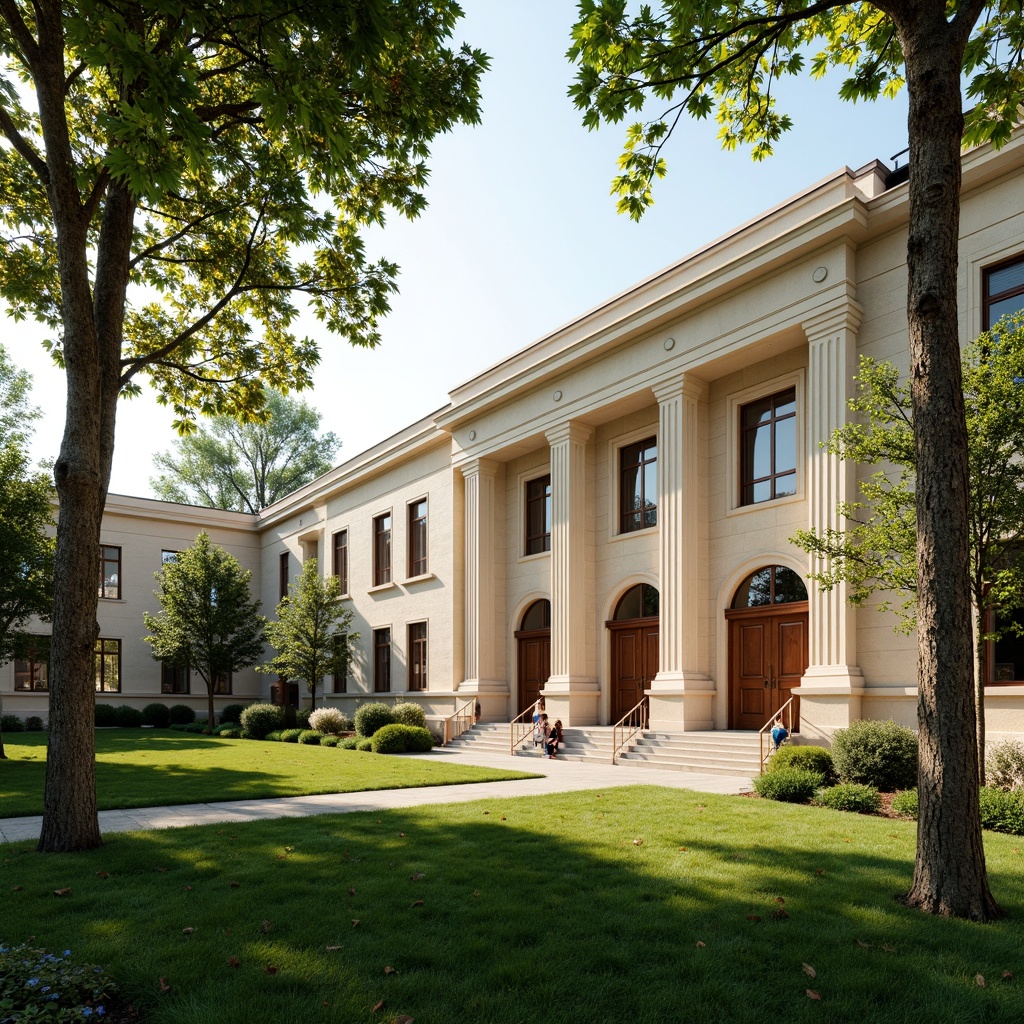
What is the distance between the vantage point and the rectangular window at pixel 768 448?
17969 mm

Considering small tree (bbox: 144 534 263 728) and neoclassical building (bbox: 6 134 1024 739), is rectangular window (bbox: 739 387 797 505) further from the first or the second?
small tree (bbox: 144 534 263 728)

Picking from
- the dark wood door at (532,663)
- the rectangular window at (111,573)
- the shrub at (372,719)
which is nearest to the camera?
the shrub at (372,719)

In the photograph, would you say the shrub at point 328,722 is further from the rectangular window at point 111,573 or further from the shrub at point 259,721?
the rectangular window at point 111,573

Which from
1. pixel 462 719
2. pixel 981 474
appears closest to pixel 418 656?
pixel 462 719

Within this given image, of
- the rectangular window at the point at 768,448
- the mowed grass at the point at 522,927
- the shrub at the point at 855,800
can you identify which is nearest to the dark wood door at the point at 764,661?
the rectangular window at the point at 768,448

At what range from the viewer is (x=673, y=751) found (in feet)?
56.7

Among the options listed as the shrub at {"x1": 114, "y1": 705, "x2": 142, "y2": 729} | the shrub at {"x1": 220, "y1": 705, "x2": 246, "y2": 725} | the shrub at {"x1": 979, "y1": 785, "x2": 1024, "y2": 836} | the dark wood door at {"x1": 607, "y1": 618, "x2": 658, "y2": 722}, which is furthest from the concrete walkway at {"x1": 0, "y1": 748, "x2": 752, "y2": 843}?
the shrub at {"x1": 114, "y1": 705, "x2": 142, "y2": 729}

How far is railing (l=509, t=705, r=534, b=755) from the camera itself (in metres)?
21.3

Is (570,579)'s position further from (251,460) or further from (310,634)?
(251,460)

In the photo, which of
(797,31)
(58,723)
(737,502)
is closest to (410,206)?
(797,31)

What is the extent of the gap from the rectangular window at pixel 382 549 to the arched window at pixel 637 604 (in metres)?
12.5

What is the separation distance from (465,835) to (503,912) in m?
3.00

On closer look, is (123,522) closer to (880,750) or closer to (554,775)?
(554,775)

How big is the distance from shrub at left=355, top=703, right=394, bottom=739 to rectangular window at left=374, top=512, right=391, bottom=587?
8.14 m
